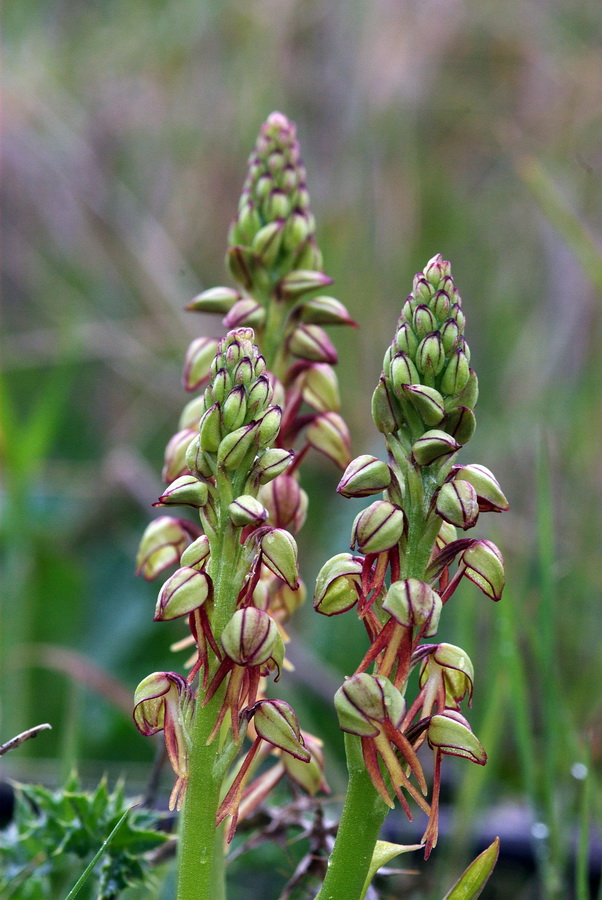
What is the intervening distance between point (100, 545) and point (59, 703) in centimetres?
67

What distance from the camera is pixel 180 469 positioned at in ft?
2.64

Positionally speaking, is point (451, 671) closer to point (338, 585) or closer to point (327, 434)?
point (338, 585)

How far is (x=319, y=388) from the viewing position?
855mm

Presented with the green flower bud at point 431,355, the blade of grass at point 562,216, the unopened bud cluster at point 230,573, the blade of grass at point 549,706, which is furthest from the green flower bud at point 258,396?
the blade of grass at point 562,216

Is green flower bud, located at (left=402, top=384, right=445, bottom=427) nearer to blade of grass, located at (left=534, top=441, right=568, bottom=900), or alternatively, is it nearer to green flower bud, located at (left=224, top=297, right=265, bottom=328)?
green flower bud, located at (left=224, top=297, right=265, bottom=328)

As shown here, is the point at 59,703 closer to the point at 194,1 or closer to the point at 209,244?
the point at 209,244

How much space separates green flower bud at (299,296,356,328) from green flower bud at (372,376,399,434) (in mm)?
221

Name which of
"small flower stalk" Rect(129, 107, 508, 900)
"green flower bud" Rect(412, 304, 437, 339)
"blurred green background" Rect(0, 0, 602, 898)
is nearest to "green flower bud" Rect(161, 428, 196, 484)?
"small flower stalk" Rect(129, 107, 508, 900)

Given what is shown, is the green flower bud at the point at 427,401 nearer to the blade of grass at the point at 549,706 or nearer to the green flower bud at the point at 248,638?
the green flower bud at the point at 248,638

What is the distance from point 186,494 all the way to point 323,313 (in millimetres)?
282

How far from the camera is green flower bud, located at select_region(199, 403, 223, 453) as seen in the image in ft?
2.05

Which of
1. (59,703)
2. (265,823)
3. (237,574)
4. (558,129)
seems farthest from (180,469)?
(558,129)

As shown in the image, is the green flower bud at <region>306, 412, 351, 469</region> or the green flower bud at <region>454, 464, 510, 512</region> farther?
the green flower bud at <region>306, 412, 351, 469</region>

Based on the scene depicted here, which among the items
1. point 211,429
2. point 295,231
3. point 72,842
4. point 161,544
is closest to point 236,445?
point 211,429
